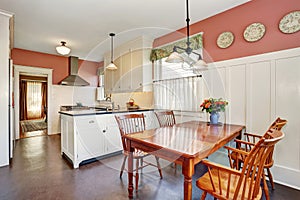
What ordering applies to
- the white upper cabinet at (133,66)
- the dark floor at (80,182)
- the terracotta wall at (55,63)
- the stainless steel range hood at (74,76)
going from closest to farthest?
the dark floor at (80,182) → the white upper cabinet at (133,66) → the terracotta wall at (55,63) → the stainless steel range hood at (74,76)

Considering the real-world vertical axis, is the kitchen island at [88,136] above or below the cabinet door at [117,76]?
below

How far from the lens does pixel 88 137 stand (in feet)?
9.09

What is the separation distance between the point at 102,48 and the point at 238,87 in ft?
13.0

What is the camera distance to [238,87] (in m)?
2.47

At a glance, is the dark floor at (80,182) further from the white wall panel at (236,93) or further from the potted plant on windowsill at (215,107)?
the white wall panel at (236,93)

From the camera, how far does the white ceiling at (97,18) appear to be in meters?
2.50

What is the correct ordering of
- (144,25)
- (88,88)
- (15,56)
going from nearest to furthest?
(144,25)
(15,56)
(88,88)

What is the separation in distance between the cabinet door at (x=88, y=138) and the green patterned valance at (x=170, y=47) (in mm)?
2049

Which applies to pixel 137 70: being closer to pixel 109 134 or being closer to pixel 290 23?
pixel 109 134

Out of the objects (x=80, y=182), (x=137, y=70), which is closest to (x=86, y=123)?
(x=80, y=182)

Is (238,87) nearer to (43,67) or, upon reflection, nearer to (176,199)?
(176,199)

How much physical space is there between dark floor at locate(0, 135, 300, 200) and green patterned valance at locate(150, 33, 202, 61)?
7.45 ft

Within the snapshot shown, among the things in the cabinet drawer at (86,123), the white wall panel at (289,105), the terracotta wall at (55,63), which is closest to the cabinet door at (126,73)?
the cabinet drawer at (86,123)

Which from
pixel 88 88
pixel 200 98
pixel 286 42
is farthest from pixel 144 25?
pixel 88 88
